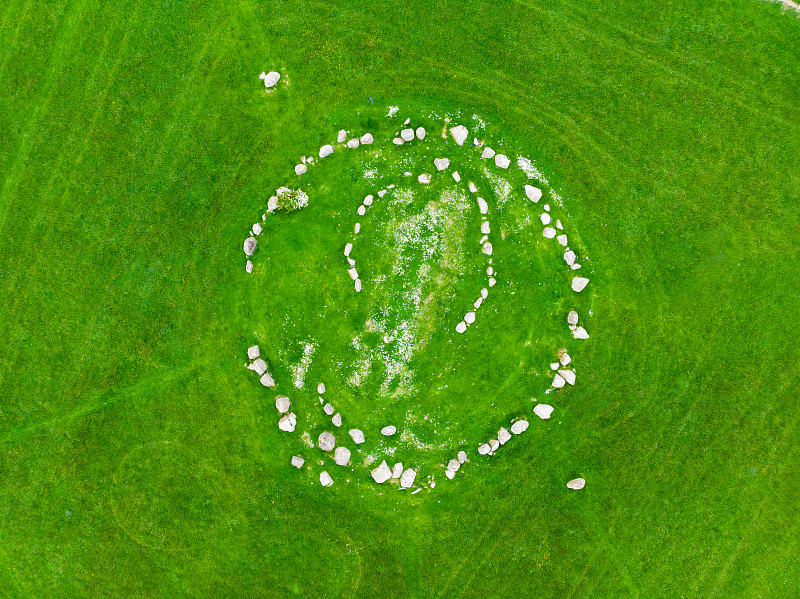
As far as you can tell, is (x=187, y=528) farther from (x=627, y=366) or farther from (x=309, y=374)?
(x=627, y=366)

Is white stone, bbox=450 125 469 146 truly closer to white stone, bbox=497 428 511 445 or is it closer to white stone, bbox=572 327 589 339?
white stone, bbox=572 327 589 339

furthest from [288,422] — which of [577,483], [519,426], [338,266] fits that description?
[577,483]

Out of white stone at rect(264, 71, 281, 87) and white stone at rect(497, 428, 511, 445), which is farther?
white stone at rect(264, 71, 281, 87)

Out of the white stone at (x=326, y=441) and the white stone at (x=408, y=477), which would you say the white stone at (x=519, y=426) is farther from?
the white stone at (x=326, y=441)

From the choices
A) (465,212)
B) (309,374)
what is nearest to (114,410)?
(309,374)

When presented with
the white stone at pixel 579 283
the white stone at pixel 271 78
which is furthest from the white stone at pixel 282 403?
the white stone at pixel 271 78

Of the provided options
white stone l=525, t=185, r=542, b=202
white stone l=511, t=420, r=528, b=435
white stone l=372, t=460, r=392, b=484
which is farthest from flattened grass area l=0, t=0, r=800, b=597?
white stone l=525, t=185, r=542, b=202
